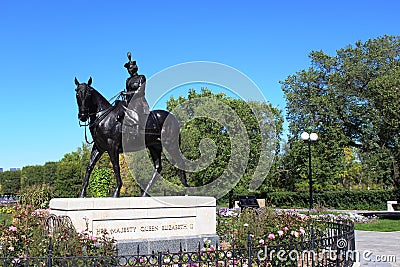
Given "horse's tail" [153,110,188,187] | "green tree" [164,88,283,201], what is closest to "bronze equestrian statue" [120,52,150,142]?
"horse's tail" [153,110,188,187]

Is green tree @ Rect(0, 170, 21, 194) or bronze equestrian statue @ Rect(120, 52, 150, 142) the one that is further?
green tree @ Rect(0, 170, 21, 194)

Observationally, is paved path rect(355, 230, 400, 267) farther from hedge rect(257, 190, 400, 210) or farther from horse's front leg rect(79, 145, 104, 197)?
hedge rect(257, 190, 400, 210)

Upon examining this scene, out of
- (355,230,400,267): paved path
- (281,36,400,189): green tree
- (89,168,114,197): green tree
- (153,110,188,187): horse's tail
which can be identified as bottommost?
(355,230,400,267): paved path

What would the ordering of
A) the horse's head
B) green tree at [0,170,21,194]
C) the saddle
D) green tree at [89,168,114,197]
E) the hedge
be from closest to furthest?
the horse's head → the saddle → green tree at [89,168,114,197] → the hedge → green tree at [0,170,21,194]

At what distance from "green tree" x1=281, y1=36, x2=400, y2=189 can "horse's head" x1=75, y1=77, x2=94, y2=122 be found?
2563 cm

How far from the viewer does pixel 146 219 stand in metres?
10.7

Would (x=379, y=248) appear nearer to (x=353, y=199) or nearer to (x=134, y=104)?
(x=134, y=104)

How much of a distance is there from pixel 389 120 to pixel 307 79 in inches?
287

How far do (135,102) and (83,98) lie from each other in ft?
4.52

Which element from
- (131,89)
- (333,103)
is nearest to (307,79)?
(333,103)

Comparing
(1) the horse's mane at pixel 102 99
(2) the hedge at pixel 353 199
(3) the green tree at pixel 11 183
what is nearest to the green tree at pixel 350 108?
(2) the hedge at pixel 353 199

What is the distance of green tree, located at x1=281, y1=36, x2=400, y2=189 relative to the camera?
32.5m

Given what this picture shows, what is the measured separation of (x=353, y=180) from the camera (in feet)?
218

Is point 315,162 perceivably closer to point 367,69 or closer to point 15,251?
point 367,69
